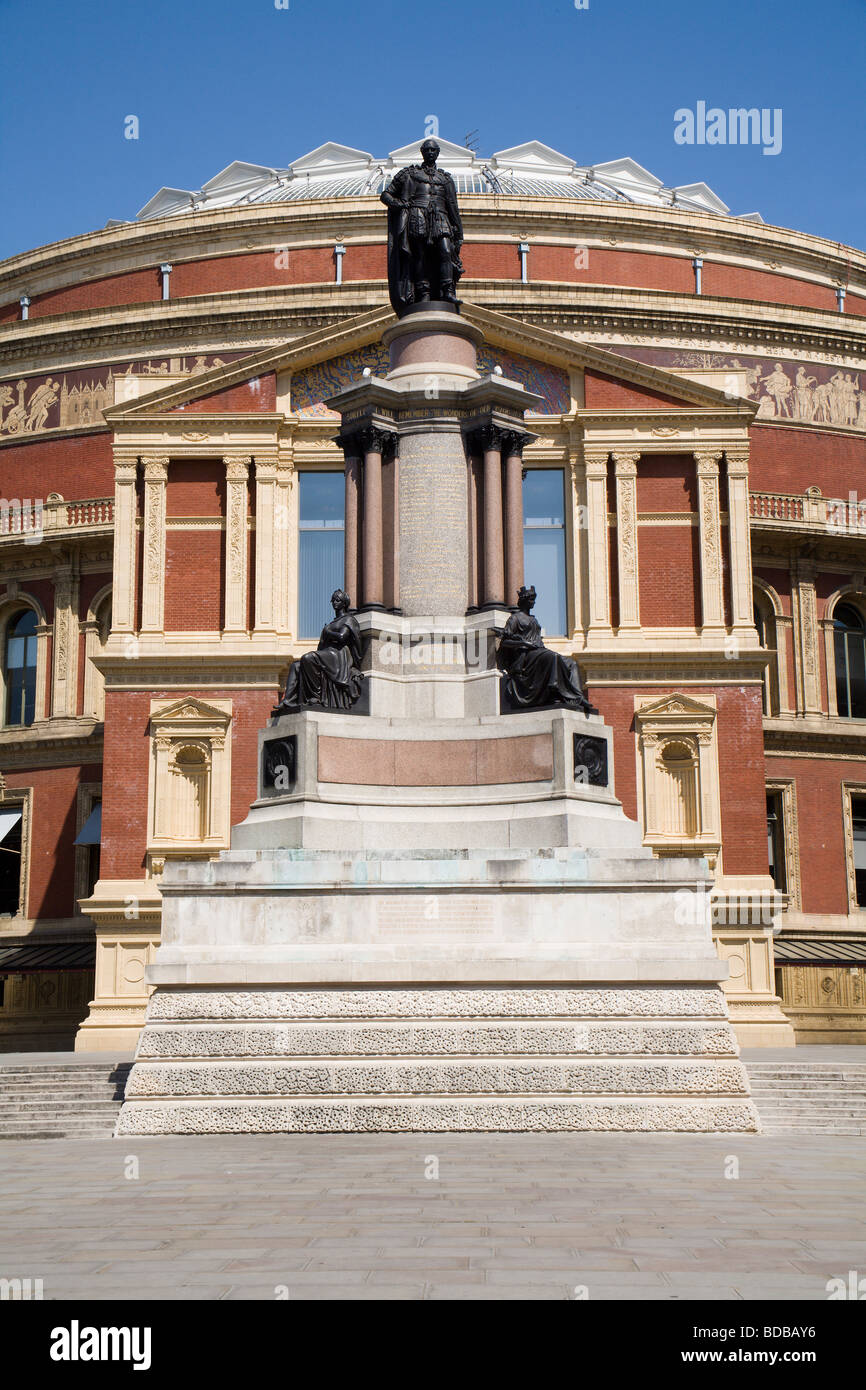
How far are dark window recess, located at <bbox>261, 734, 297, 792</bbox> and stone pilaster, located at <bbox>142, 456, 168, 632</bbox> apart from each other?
63.5ft

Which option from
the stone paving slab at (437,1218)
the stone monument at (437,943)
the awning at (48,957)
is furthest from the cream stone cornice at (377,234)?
the stone paving slab at (437,1218)

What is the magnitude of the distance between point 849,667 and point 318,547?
1671 centimetres

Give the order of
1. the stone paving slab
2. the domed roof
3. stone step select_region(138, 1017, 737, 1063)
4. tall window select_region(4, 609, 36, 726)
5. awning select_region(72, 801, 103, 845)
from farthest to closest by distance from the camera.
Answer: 1. the domed roof
2. tall window select_region(4, 609, 36, 726)
3. awning select_region(72, 801, 103, 845)
4. stone step select_region(138, 1017, 737, 1063)
5. the stone paving slab

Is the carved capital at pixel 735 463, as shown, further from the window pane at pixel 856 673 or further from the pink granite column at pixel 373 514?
the pink granite column at pixel 373 514

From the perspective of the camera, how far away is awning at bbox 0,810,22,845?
45.7 m

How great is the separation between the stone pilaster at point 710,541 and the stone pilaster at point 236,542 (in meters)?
11.2

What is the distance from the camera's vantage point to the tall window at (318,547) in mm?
40031

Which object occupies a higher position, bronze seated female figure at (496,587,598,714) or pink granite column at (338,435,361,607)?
pink granite column at (338,435,361,607)

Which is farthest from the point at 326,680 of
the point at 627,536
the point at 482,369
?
the point at 482,369

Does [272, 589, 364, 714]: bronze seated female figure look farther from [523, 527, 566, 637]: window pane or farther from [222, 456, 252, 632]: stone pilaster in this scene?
[523, 527, 566, 637]: window pane

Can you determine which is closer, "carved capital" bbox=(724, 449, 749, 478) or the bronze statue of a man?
the bronze statue of a man

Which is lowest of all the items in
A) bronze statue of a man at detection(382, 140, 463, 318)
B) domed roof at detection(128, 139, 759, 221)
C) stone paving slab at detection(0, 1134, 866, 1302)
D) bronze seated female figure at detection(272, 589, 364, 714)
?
stone paving slab at detection(0, 1134, 866, 1302)

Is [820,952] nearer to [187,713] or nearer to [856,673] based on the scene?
[856,673]

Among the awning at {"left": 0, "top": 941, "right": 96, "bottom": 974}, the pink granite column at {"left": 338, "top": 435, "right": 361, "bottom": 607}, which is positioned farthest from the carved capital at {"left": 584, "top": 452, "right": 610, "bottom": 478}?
the pink granite column at {"left": 338, "top": 435, "right": 361, "bottom": 607}
